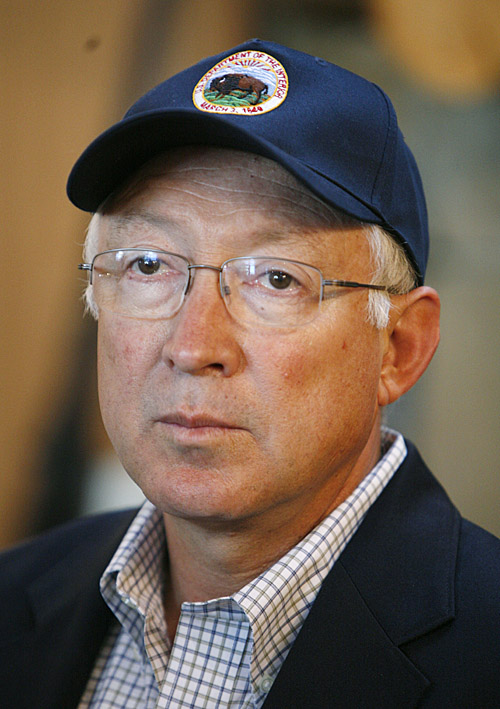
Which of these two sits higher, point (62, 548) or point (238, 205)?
point (238, 205)

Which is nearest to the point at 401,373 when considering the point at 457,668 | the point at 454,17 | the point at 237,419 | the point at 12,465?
the point at 237,419

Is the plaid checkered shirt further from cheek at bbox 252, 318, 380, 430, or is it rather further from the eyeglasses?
the eyeglasses

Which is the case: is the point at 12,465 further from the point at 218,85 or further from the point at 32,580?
the point at 218,85

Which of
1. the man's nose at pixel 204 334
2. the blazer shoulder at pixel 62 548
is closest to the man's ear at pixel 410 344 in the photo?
the man's nose at pixel 204 334

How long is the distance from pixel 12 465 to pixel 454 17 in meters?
1.78

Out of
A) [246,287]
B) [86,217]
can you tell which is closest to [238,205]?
[246,287]

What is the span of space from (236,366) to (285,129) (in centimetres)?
35

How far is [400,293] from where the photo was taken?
1.15 meters

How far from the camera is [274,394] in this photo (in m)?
0.99

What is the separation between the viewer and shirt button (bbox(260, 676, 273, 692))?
40.5 inches

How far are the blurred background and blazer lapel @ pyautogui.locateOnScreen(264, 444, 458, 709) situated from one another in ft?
2.58

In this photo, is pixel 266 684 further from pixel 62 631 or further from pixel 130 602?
pixel 62 631

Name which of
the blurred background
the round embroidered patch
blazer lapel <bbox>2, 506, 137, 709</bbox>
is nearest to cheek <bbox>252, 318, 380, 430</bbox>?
the round embroidered patch

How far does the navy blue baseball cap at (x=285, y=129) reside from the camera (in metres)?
0.99
